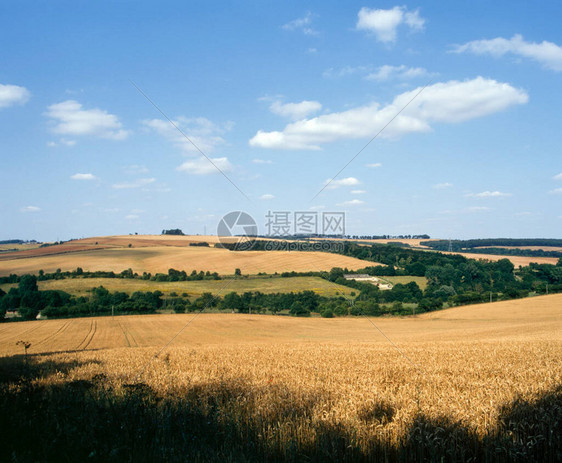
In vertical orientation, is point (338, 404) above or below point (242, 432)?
above

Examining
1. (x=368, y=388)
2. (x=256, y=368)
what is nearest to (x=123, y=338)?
(x=256, y=368)

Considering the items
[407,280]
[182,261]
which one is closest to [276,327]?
[182,261]

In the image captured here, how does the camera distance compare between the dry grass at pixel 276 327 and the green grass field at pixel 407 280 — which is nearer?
the dry grass at pixel 276 327

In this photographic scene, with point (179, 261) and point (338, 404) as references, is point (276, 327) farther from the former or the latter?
point (338, 404)

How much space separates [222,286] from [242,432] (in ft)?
190

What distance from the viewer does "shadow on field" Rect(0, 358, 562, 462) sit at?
4.58 metres

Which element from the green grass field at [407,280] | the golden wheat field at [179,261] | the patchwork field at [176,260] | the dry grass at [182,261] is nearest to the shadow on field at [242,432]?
the golden wheat field at [179,261]

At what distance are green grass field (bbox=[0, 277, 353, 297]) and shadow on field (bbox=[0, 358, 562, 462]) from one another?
5399 centimetres

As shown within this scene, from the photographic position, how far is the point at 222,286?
6209 centimetres

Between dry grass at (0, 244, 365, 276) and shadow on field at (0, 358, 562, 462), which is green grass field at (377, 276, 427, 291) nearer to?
dry grass at (0, 244, 365, 276)

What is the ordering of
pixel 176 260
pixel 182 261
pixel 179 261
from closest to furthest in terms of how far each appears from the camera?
pixel 182 261 < pixel 179 261 < pixel 176 260

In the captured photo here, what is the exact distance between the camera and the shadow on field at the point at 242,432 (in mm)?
4582

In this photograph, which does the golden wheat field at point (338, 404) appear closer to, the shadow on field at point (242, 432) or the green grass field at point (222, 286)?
the shadow on field at point (242, 432)

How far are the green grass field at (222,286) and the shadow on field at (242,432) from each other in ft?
177
